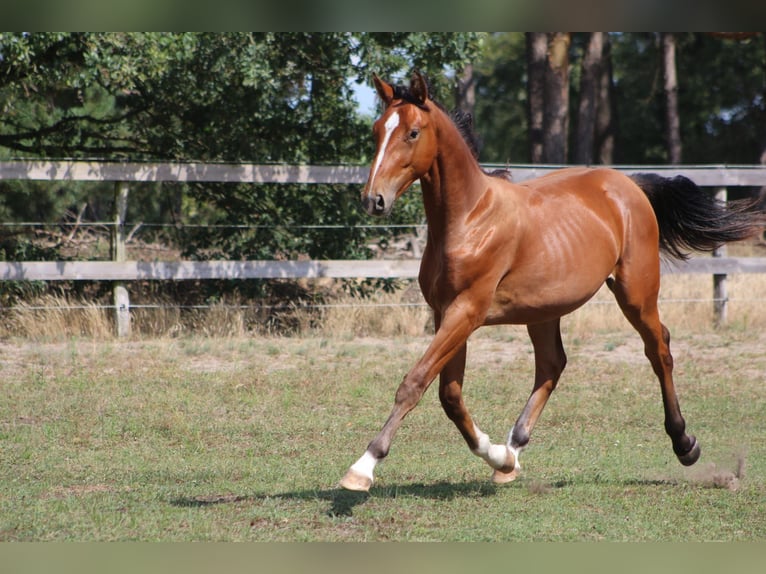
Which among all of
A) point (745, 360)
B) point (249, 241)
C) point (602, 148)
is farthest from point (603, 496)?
point (602, 148)

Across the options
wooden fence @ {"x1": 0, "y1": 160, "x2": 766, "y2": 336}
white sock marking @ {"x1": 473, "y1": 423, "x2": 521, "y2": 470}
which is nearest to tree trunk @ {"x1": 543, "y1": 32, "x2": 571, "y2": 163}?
wooden fence @ {"x1": 0, "y1": 160, "x2": 766, "y2": 336}

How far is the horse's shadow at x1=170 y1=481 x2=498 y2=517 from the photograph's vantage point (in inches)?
222

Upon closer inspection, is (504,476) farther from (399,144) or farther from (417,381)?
(399,144)

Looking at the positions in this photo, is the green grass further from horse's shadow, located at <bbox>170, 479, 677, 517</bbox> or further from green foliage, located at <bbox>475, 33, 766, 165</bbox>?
green foliage, located at <bbox>475, 33, 766, 165</bbox>

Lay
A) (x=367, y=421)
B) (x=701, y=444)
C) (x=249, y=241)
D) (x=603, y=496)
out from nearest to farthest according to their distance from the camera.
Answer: (x=603, y=496) → (x=701, y=444) → (x=367, y=421) → (x=249, y=241)

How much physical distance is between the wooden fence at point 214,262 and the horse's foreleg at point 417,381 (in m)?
6.48

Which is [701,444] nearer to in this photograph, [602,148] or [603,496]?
[603,496]

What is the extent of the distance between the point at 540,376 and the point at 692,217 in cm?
189

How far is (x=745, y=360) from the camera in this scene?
10922 mm

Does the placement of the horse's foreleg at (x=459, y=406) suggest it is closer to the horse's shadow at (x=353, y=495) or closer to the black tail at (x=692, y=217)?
the horse's shadow at (x=353, y=495)

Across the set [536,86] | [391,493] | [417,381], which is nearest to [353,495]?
[391,493]

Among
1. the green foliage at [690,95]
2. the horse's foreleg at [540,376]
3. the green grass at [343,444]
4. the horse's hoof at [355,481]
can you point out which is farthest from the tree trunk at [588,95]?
the horse's hoof at [355,481]

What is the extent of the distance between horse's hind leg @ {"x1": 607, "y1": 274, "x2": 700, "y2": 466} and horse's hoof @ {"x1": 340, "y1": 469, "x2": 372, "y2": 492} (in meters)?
2.64

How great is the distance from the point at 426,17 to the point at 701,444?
204 inches
